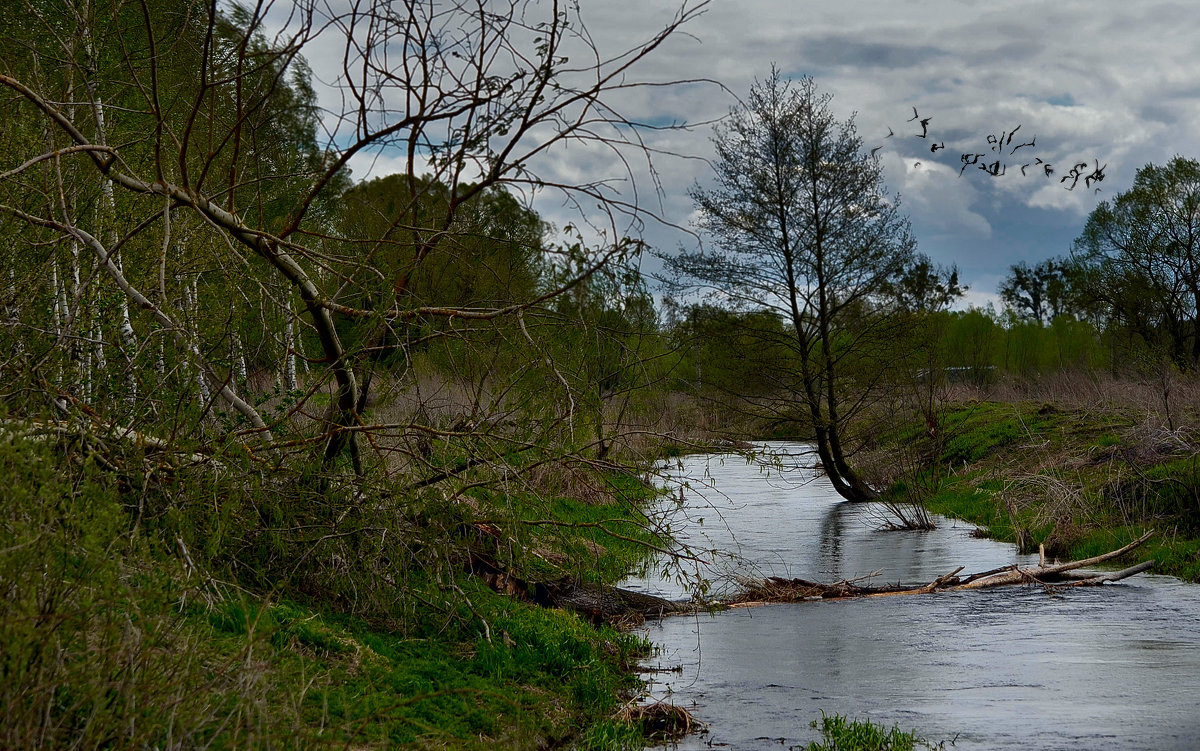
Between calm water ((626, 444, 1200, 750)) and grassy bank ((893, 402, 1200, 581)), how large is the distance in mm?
1358

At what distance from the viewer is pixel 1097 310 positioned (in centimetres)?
4453

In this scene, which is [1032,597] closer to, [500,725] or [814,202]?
[500,725]

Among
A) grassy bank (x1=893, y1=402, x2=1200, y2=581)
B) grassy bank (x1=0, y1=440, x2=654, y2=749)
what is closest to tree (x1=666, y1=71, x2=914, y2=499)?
grassy bank (x1=893, y1=402, x2=1200, y2=581)

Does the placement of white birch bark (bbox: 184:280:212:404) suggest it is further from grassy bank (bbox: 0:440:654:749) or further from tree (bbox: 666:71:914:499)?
tree (bbox: 666:71:914:499)

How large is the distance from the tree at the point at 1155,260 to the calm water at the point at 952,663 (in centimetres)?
3009

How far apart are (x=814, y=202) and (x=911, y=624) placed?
1648 centimetres

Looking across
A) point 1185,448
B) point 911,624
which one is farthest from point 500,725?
point 1185,448

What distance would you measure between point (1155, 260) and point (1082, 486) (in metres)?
28.6

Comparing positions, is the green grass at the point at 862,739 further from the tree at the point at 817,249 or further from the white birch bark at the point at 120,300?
the tree at the point at 817,249

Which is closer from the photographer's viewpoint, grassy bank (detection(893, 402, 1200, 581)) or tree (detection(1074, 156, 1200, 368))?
grassy bank (detection(893, 402, 1200, 581))

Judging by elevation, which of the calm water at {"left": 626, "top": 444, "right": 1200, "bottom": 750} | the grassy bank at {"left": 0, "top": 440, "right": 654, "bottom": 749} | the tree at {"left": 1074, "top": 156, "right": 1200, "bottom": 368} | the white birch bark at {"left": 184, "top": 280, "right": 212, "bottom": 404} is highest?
the tree at {"left": 1074, "top": 156, "right": 1200, "bottom": 368}

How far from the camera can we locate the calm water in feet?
23.3

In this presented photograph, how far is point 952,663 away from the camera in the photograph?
30.0 ft

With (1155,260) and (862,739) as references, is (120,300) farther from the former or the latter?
(1155,260)
